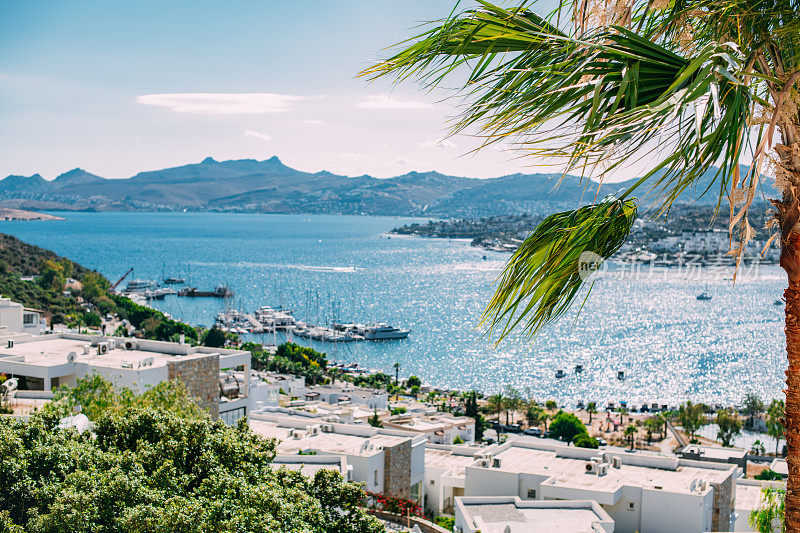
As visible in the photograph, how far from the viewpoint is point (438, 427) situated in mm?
33000

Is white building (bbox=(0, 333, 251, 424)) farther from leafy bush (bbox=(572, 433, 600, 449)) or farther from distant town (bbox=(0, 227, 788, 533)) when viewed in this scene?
leafy bush (bbox=(572, 433, 600, 449))

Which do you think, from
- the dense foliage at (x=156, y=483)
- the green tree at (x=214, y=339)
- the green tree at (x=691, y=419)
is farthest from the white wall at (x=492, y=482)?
the green tree at (x=214, y=339)

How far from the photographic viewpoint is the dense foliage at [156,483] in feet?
23.0

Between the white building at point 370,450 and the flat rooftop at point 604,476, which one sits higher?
the white building at point 370,450

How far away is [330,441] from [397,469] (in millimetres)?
2134

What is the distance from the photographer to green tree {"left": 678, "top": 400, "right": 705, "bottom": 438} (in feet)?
148

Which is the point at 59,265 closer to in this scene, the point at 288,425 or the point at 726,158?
the point at 288,425

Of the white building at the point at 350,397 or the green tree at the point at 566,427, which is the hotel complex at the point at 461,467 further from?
the white building at the point at 350,397

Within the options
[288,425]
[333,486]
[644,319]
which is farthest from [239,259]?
[333,486]

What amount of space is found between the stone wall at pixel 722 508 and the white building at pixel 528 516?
16.4 ft

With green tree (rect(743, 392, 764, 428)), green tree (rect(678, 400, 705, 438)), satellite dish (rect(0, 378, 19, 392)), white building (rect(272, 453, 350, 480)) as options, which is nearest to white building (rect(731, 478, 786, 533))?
white building (rect(272, 453, 350, 480))

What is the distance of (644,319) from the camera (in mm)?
91688

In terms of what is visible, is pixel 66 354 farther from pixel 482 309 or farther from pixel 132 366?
pixel 482 309

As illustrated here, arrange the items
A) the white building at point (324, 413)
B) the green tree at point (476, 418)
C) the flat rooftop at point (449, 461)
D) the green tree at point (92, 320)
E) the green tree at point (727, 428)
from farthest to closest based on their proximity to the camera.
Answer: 1. the green tree at point (92, 320)
2. the green tree at point (727, 428)
3. the green tree at point (476, 418)
4. the white building at point (324, 413)
5. the flat rooftop at point (449, 461)
